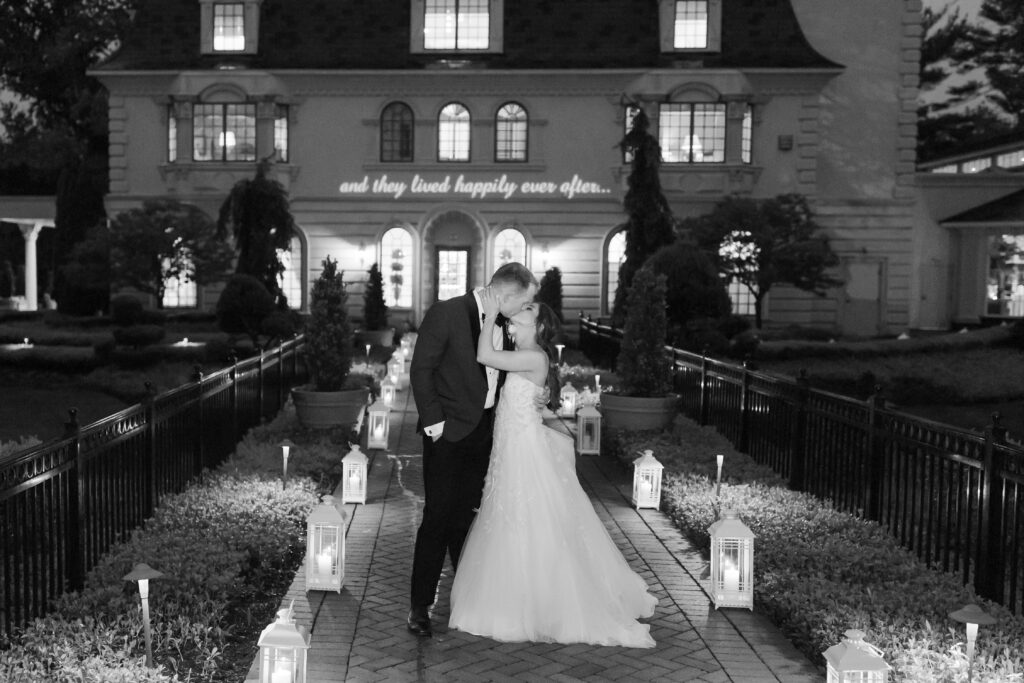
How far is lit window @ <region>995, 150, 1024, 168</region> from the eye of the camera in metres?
39.3

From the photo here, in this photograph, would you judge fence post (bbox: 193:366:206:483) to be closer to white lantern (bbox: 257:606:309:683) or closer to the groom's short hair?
the groom's short hair

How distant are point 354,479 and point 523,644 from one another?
4.12 meters

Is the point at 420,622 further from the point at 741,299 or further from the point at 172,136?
the point at 172,136

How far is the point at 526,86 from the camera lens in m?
34.0

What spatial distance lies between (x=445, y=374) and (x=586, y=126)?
92.8ft

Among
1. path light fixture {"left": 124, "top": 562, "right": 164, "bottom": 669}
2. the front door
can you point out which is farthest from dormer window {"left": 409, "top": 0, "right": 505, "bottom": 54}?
path light fixture {"left": 124, "top": 562, "right": 164, "bottom": 669}

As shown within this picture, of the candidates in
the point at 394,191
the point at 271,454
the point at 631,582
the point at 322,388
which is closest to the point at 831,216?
the point at 394,191

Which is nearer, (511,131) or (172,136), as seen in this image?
(511,131)

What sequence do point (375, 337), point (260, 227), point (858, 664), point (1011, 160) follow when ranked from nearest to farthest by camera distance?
point (858, 664) < point (260, 227) < point (375, 337) < point (1011, 160)

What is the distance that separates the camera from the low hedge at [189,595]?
557 cm

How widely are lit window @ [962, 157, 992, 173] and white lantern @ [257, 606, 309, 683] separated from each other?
134 ft

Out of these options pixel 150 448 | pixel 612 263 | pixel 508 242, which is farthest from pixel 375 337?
pixel 150 448

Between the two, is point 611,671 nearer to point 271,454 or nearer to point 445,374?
point 445,374

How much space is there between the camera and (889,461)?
8.41 meters
